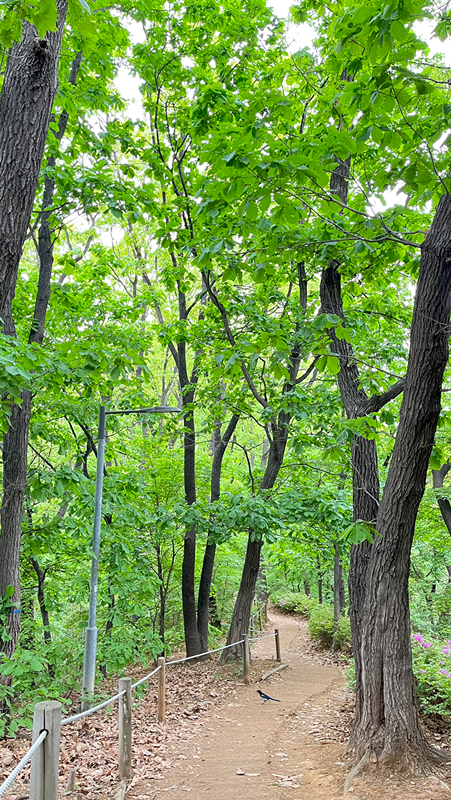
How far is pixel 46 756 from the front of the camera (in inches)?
118

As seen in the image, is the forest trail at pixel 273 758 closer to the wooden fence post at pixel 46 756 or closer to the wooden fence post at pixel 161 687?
the wooden fence post at pixel 161 687

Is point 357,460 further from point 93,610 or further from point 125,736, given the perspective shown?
point 93,610

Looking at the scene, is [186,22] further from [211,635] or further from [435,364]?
[211,635]

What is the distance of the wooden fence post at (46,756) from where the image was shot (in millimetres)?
2973

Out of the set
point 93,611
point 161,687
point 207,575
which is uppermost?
point 93,611

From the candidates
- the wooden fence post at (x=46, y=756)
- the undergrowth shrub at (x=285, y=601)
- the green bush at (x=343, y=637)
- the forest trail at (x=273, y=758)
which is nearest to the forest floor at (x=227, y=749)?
the forest trail at (x=273, y=758)

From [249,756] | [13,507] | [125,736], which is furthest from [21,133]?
[249,756]

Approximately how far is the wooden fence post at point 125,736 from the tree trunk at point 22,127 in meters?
3.90

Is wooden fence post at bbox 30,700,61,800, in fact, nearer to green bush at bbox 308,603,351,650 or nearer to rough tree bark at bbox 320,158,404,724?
rough tree bark at bbox 320,158,404,724

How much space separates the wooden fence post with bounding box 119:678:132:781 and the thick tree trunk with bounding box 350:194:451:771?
7.16ft

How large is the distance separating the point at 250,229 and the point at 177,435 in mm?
8073

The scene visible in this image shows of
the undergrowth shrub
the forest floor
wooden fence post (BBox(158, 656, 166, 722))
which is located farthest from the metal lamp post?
the undergrowth shrub

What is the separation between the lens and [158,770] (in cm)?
570

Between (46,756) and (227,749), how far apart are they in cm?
440
